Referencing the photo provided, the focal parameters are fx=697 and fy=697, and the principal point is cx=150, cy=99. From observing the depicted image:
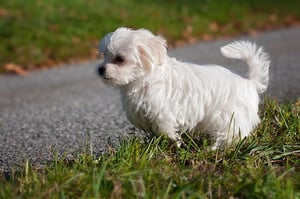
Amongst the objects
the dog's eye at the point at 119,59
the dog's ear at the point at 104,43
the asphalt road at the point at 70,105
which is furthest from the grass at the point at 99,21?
the dog's eye at the point at 119,59

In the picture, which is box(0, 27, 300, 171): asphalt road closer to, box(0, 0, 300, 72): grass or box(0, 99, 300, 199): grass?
box(0, 99, 300, 199): grass

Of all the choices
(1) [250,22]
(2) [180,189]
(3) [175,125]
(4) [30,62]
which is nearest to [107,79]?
(3) [175,125]

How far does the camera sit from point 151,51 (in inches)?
201

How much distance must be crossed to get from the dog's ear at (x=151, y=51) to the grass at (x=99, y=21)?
257 inches

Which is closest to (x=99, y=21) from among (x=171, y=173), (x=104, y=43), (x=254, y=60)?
(x=254, y=60)

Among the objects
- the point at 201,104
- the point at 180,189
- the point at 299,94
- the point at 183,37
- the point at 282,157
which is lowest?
the point at 180,189

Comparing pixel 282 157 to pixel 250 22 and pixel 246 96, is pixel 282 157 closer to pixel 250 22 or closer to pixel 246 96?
pixel 246 96

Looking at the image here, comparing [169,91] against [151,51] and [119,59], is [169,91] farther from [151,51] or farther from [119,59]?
[119,59]

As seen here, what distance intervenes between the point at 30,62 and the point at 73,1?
3174 millimetres

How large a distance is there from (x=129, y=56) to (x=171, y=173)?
1.18m

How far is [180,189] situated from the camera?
13.1 feet

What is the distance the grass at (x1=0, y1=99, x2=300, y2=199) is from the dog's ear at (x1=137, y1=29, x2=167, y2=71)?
0.58 m

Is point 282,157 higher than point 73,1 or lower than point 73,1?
lower

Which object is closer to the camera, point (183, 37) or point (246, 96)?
point (246, 96)
